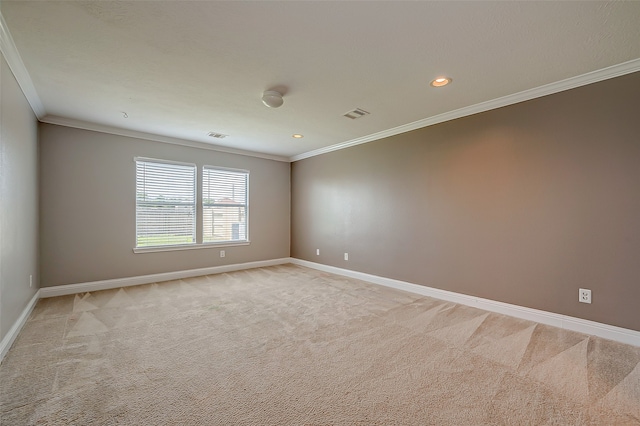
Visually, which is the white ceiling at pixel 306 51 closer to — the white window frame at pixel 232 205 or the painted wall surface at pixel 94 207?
the painted wall surface at pixel 94 207

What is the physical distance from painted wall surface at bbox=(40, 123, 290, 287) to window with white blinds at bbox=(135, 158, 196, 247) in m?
0.12

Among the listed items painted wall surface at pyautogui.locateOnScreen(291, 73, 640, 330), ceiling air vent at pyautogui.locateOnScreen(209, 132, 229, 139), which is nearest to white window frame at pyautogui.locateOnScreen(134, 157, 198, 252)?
ceiling air vent at pyautogui.locateOnScreen(209, 132, 229, 139)

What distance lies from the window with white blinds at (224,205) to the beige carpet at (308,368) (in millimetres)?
2176

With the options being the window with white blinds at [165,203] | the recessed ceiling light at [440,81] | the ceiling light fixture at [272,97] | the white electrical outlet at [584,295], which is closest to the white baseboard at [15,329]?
the window with white blinds at [165,203]

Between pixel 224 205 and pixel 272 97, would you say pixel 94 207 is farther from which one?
pixel 272 97

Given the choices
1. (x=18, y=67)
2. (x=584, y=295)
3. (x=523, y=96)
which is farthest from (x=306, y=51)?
(x=584, y=295)

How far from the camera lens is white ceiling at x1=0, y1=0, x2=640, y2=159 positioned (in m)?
1.77

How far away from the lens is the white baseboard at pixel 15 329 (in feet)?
7.20

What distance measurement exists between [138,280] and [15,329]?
1.89 m

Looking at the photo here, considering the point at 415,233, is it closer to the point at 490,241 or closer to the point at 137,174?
the point at 490,241

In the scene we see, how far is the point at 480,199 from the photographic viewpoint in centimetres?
334

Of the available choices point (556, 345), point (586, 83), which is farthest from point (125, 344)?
point (586, 83)

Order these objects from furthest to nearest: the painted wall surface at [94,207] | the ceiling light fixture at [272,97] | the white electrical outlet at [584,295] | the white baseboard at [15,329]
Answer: the painted wall surface at [94,207] < the ceiling light fixture at [272,97] < the white electrical outlet at [584,295] < the white baseboard at [15,329]

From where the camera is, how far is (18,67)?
2414 millimetres
